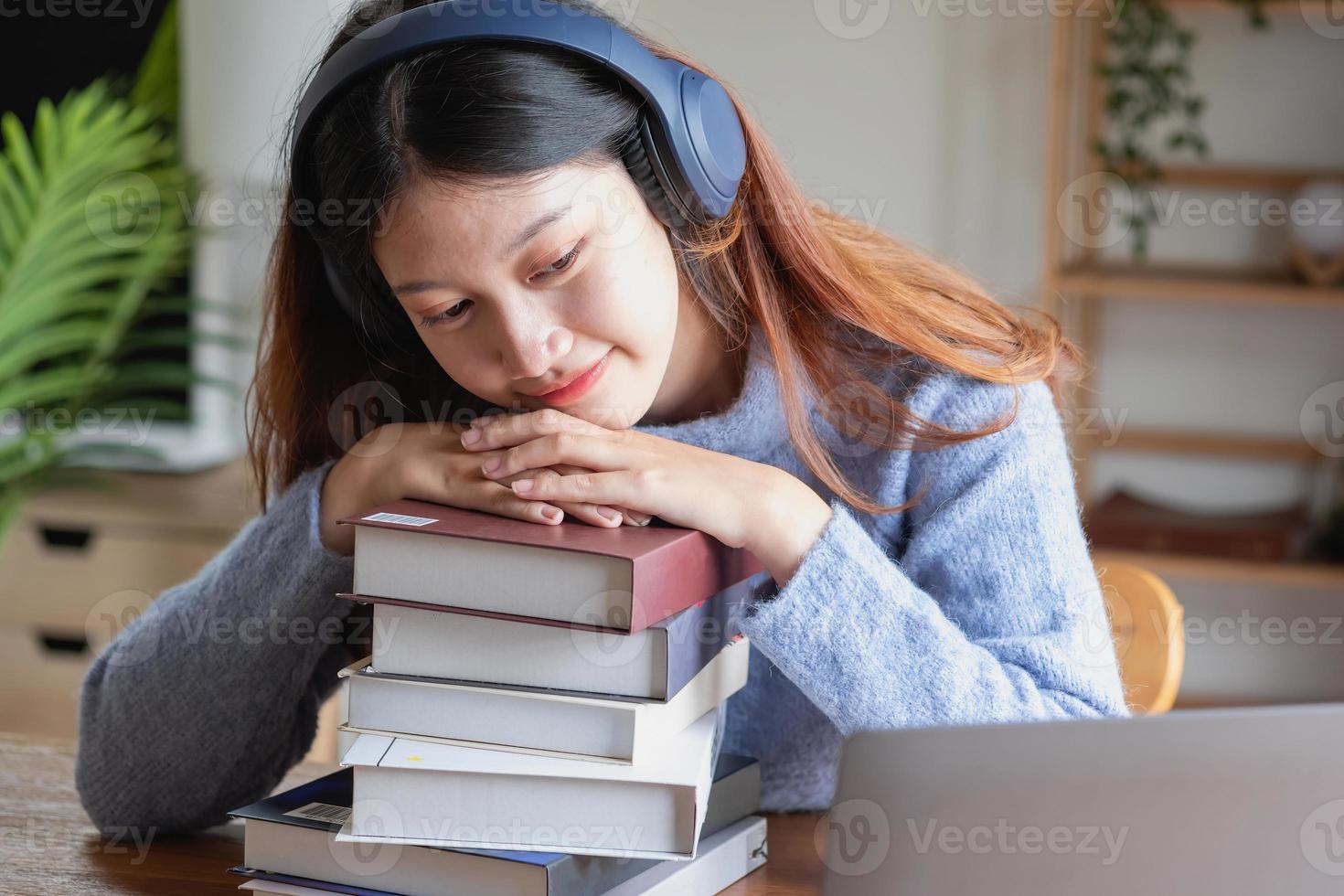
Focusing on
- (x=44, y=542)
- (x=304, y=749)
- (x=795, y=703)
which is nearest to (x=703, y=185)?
(x=795, y=703)

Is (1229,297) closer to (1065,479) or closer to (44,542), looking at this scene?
(1065,479)

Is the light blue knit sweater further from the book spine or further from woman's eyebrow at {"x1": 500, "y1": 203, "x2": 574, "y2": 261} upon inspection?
woman's eyebrow at {"x1": 500, "y1": 203, "x2": 574, "y2": 261}

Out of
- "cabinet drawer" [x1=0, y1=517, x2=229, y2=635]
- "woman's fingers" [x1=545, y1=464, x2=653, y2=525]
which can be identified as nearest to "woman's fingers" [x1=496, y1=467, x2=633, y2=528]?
"woman's fingers" [x1=545, y1=464, x2=653, y2=525]

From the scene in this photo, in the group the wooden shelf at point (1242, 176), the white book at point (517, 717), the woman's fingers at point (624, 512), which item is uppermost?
the wooden shelf at point (1242, 176)

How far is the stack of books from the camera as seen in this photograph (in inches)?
27.7

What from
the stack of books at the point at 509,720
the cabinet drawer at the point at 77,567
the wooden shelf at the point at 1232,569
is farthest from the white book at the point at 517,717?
the wooden shelf at the point at 1232,569

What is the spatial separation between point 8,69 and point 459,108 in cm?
237

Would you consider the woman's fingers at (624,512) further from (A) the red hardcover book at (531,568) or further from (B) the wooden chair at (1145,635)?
(B) the wooden chair at (1145,635)

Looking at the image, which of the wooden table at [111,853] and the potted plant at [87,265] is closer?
the wooden table at [111,853]

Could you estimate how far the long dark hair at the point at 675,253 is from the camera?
2.70ft

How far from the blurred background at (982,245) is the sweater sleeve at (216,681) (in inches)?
51.7

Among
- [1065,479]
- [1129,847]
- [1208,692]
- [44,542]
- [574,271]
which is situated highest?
[574,271]

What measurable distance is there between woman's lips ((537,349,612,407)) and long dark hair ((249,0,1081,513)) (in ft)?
0.36

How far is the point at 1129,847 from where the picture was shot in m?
0.55
